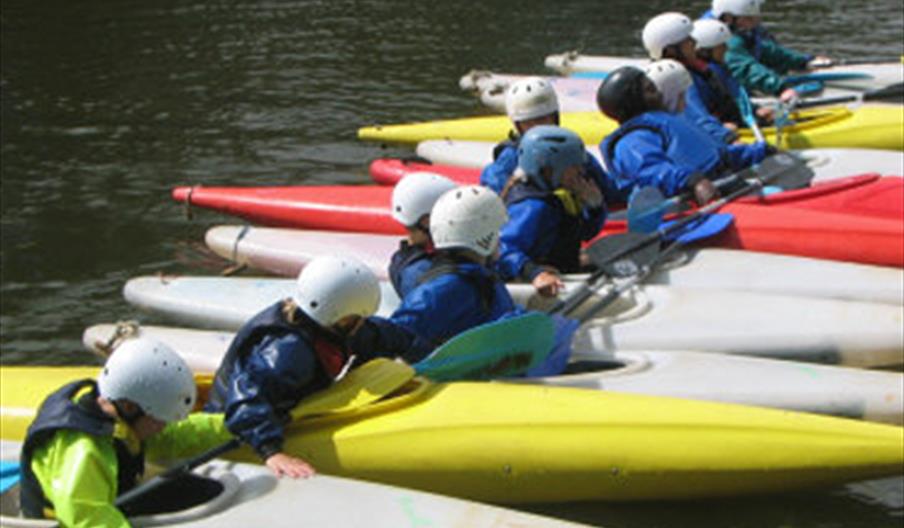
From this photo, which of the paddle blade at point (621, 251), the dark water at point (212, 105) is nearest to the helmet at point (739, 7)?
the dark water at point (212, 105)

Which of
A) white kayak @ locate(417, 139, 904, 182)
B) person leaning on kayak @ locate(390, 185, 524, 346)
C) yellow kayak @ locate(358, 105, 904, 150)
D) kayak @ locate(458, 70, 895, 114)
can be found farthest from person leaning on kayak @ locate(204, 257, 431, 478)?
kayak @ locate(458, 70, 895, 114)

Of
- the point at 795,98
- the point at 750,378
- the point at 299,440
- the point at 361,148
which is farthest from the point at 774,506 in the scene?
the point at 361,148

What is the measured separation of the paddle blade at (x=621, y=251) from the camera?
7.40 meters

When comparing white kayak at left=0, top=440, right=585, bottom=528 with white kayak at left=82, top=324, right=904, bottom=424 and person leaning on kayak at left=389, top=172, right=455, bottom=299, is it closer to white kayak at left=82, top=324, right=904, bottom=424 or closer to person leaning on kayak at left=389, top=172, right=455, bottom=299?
white kayak at left=82, top=324, right=904, bottom=424

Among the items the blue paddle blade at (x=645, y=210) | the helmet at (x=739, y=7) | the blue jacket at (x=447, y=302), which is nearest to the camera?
the blue jacket at (x=447, y=302)

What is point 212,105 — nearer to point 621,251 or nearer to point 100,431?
point 621,251

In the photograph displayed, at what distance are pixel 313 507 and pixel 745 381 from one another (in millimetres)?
2148

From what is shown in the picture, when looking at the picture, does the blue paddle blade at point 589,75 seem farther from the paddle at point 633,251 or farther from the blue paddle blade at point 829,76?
the paddle at point 633,251

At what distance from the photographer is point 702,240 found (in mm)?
8039

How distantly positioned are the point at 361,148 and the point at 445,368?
651 centimetres

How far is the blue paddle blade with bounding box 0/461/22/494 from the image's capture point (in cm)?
520

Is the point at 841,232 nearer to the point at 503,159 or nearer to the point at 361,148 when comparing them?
the point at 503,159

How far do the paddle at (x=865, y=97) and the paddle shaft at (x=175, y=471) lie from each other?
6.72 m

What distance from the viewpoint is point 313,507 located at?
514cm
